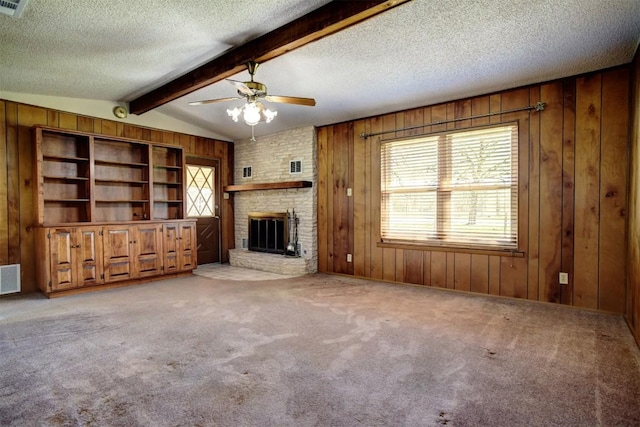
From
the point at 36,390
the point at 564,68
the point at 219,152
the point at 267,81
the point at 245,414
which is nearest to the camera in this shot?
the point at 245,414

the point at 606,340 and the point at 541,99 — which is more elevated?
the point at 541,99

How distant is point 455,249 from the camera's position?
14.3ft

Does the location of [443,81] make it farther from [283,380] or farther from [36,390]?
[36,390]

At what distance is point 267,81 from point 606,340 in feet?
13.8

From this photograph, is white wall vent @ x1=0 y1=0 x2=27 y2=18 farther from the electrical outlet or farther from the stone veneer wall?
the electrical outlet

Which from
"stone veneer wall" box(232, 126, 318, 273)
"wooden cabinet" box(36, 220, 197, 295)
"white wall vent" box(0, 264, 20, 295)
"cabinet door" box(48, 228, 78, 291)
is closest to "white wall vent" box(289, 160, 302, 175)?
"stone veneer wall" box(232, 126, 318, 273)

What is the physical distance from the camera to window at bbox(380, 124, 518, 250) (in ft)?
13.1

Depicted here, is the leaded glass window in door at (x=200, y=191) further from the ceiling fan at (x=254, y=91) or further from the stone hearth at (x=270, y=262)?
the ceiling fan at (x=254, y=91)

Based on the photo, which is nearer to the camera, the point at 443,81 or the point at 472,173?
the point at 443,81

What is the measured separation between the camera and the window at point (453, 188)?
4.00m

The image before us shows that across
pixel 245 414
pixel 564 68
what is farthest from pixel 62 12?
pixel 564 68

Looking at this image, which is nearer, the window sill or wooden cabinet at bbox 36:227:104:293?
the window sill

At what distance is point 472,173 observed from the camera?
4207mm

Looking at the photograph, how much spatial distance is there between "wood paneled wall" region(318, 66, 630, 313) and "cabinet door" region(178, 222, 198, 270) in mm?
3382
